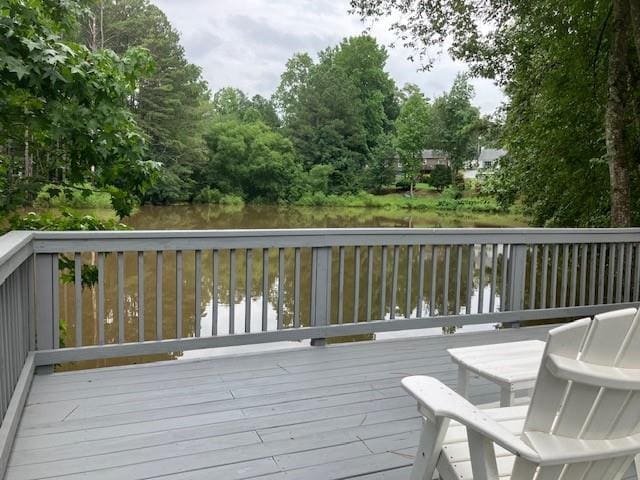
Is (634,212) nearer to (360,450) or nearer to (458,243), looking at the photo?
(458,243)

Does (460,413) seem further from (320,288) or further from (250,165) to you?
(250,165)

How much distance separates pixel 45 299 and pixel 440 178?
3537 cm

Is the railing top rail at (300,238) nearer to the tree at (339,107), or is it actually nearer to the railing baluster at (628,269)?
the railing baluster at (628,269)

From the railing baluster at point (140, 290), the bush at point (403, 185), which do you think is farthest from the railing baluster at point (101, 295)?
the bush at point (403, 185)

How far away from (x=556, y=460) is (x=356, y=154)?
122 feet

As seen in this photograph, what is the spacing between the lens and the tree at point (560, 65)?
597 cm

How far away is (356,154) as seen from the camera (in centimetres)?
3772

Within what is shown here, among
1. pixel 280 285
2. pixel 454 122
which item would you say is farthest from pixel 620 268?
pixel 454 122

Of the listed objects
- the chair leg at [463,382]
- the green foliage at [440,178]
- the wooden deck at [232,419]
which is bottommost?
the wooden deck at [232,419]

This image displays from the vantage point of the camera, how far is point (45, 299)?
3.06m

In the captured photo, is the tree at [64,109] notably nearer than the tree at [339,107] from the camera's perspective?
Yes

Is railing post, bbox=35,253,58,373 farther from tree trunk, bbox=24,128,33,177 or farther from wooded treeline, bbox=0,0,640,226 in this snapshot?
tree trunk, bbox=24,128,33,177

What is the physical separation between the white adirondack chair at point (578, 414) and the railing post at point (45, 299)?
253 centimetres

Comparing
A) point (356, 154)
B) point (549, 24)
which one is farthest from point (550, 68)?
point (356, 154)
